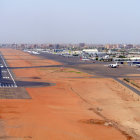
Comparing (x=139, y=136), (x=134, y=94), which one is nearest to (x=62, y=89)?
(x=134, y=94)

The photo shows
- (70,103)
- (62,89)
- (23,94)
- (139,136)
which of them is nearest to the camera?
(139,136)

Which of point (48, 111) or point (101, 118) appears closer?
point (101, 118)

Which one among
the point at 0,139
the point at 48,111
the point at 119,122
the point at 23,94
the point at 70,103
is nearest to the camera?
the point at 0,139

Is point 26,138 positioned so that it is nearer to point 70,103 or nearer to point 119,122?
point 119,122

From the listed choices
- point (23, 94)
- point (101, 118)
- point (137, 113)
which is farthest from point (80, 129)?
point (23, 94)

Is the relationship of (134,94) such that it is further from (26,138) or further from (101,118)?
(26,138)

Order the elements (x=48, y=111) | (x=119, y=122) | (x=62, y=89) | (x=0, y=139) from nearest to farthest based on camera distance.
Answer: (x=0, y=139) → (x=119, y=122) → (x=48, y=111) → (x=62, y=89)
